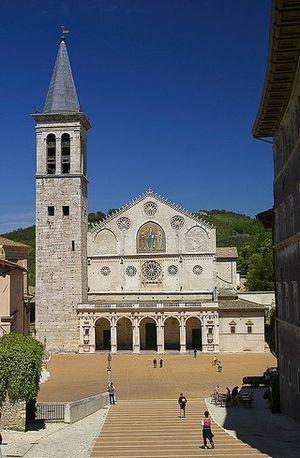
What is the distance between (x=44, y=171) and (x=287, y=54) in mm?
49268

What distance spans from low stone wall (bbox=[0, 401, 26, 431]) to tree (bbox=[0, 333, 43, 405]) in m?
0.19

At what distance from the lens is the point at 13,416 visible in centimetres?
2336

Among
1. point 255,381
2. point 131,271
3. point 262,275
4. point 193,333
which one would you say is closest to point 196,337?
point 193,333

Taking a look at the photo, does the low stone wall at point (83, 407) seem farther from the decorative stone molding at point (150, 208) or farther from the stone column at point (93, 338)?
the decorative stone molding at point (150, 208)

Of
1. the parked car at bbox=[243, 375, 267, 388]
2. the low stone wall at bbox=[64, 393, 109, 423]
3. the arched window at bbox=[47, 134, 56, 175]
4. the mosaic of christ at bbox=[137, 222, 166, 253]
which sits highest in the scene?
the arched window at bbox=[47, 134, 56, 175]

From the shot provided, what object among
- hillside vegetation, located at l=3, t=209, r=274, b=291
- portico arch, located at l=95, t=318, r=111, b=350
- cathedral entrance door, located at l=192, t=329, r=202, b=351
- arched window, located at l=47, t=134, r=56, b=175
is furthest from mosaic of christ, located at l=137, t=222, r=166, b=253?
arched window, located at l=47, t=134, r=56, b=175

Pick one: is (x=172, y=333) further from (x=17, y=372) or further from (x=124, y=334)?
(x=17, y=372)

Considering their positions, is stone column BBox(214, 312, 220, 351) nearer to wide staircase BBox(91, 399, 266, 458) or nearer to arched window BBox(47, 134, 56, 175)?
arched window BBox(47, 134, 56, 175)

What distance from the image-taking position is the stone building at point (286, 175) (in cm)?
1861

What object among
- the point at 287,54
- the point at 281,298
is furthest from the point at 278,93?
the point at 281,298

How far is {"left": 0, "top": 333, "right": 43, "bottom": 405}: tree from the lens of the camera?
2320 centimetres

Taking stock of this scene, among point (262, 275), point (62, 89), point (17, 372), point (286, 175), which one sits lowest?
point (17, 372)

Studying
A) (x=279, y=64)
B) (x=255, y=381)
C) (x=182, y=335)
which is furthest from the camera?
(x=182, y=335)

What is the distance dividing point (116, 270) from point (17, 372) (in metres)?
44.1
